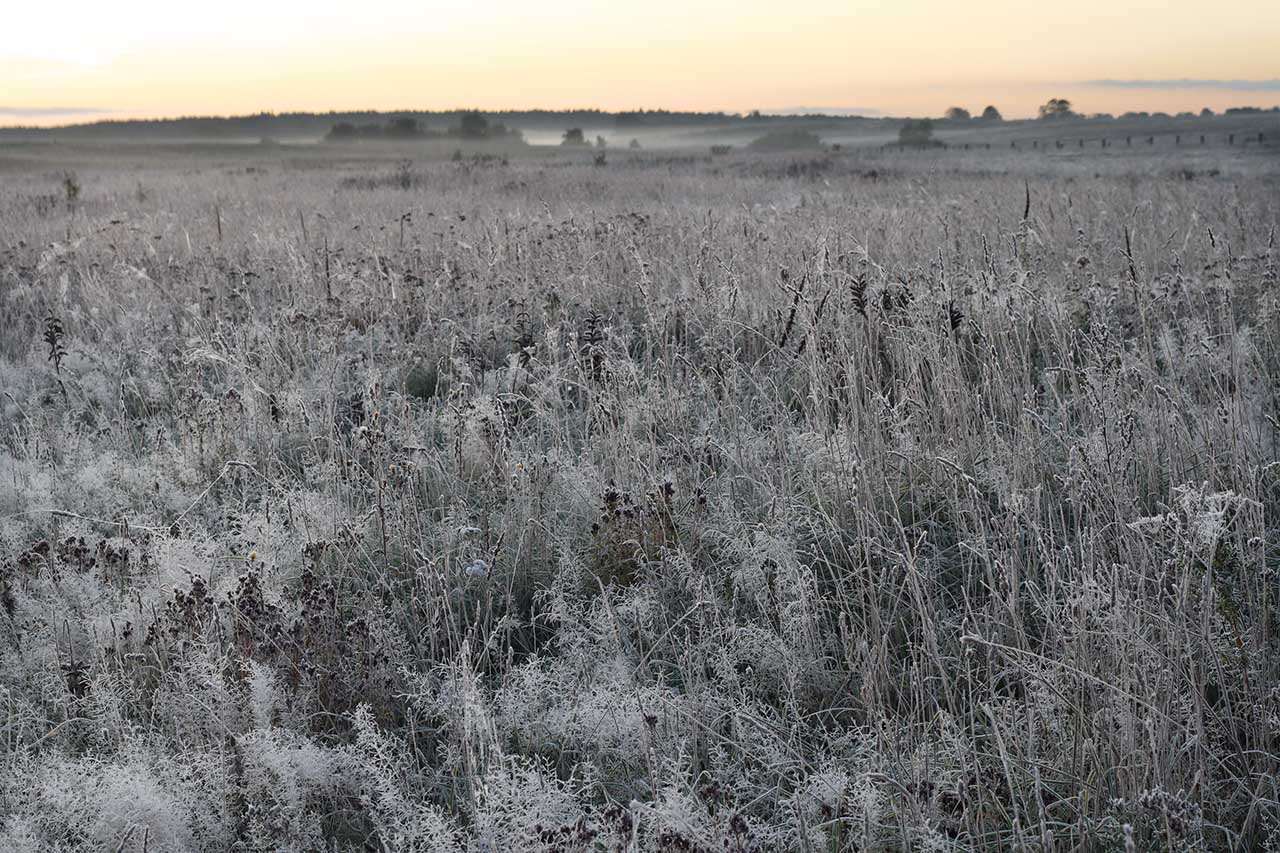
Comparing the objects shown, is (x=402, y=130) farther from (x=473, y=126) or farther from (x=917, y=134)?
(x=917, y=134)

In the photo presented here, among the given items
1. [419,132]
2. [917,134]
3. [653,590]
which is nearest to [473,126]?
[419,132]

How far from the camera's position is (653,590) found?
278cm

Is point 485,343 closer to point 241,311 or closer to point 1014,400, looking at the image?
point 241,311

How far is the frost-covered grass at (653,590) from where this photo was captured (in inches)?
77.0

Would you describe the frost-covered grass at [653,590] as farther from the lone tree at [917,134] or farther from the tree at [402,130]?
the tree at [402,130]

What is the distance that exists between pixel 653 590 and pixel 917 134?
229 ft

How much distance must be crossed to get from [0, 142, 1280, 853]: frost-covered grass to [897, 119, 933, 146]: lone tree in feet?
179

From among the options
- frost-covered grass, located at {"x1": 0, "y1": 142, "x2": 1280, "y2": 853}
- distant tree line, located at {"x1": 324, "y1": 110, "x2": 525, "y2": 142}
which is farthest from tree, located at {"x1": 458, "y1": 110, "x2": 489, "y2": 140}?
frost-covered grass, located at {"x1": 0, "y1": 142, "x2": 1280, "y2": 853}

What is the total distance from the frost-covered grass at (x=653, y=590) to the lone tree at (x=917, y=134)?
179ft

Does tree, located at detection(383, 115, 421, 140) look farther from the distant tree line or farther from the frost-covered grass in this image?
the frost-covered grass

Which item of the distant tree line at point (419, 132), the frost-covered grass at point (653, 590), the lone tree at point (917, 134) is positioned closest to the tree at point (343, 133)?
the distant tree line at point (419, 132)

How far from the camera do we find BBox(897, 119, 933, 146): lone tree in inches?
2203

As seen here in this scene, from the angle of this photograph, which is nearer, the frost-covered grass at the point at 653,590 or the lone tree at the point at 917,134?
the frost-covered grass at the point at 653,590

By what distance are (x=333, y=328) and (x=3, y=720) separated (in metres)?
3.11
